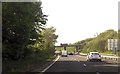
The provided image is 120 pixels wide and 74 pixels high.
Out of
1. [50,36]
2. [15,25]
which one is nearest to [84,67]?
[15,25]

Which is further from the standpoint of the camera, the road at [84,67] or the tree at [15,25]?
the road at [84,67]

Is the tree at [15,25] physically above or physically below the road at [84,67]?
above

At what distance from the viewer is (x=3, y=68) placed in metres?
24.6

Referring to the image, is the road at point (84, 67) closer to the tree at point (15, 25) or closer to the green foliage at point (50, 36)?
the tree at point (15, 25)

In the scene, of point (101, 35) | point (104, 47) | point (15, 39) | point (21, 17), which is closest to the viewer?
point (21, 17)

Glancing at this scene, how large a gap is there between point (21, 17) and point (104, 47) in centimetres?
11546

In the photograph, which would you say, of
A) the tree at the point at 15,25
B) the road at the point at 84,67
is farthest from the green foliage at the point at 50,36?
the tree at the point at 15,25

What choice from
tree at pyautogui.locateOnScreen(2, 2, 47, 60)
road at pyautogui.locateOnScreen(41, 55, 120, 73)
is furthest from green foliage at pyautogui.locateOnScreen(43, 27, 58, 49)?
tree at pyautogui.locateOnScreen(2, 2, 47, 60)

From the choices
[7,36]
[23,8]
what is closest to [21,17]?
[23,8]

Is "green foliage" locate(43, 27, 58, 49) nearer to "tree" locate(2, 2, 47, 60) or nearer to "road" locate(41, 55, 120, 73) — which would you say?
"road" locate(41, 55, 120, 73)

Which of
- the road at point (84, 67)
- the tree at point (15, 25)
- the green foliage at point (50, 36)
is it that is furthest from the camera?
the green foliage at point (50, 36)

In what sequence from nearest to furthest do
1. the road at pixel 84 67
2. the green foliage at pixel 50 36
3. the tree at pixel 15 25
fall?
the tree at pixel 15 25, the road at pixel 84 67, the green foliage at pixel 50 36

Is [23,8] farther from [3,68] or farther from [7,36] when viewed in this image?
[3,68]

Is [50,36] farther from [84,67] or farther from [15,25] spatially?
[15,25]
